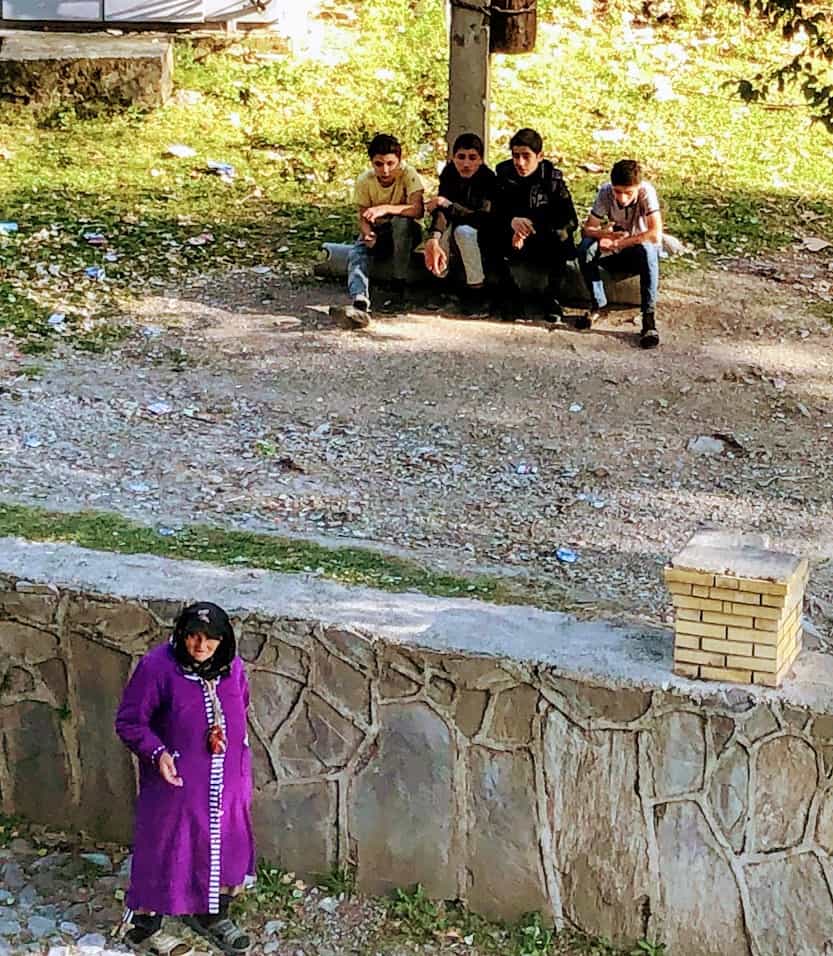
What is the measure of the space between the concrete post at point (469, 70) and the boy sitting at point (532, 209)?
86cm

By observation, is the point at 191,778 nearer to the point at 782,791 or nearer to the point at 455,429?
the point at 782,791

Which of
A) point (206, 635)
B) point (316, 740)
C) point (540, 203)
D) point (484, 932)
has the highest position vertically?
point (540, 203)

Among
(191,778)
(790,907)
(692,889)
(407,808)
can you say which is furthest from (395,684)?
(790,907)

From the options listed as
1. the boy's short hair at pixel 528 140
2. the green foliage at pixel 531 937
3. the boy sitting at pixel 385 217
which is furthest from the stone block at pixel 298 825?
the boy's short hair at pixel 528 140

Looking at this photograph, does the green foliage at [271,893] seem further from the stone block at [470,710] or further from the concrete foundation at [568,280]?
the concrete foundation at [568,280]

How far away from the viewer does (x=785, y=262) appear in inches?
392

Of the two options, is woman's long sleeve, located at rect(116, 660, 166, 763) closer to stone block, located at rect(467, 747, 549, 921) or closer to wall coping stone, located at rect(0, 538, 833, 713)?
wall coping stone, located at rect(0, 538, 833, 713)

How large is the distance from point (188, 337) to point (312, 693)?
3.86 m

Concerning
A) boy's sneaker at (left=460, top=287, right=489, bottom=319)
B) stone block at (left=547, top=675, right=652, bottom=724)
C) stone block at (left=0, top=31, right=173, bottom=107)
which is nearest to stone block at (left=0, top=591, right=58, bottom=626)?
stone block at (left=547, top=675, right=652, bottom=724)

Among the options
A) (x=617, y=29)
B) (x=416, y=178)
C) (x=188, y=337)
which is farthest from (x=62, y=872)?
(x=617, y=29)

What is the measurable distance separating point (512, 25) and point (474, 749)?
18.0 feet

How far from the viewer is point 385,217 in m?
8.89

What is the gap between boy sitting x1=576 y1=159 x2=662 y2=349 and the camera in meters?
8.55

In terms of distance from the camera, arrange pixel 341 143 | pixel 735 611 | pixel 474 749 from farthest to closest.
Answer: pixel 341 143, pixel 474 749, pixel 735 611
